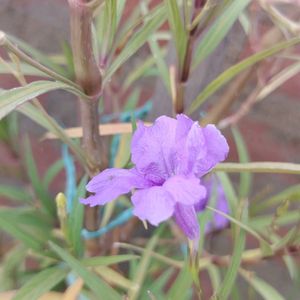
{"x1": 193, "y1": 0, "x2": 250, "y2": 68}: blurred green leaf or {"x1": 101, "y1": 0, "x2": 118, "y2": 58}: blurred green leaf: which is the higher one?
{"x1": 101, "y1": 0, "x2": 118, "y2": 58}: blurred green leaf

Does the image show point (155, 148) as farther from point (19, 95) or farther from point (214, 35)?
point (214, 35)

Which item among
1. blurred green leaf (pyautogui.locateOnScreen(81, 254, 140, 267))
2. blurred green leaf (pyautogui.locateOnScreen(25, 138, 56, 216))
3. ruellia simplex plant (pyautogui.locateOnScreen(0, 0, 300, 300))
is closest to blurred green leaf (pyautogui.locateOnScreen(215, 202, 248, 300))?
ruellia simplex plant (pyautogui.locateOnScreen(0, 0, 300, 300))

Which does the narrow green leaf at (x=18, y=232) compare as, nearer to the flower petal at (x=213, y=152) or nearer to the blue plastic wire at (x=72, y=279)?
the blue plastic wire at (x=72, y=279)

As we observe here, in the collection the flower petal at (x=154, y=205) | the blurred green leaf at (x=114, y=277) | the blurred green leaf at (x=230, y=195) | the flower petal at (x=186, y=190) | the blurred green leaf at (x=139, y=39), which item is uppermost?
the blurred green leaf at (x=139, y=39)

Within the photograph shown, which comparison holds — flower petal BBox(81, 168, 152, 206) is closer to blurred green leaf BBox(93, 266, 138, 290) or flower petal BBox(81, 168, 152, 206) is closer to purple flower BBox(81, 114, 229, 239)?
purple flower BBox(81, 114, 229, 239)

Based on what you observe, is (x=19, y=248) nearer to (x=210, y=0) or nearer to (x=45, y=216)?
(x=45, y=216)

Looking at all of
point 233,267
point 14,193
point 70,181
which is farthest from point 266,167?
point 14,193

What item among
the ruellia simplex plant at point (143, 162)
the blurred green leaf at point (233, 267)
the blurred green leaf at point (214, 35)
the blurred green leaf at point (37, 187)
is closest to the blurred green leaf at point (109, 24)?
the ruellia simplex plant at point (143, 162)
